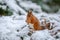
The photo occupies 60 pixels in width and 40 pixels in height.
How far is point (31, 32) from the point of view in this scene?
19.1 feet

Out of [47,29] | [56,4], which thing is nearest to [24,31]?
[47,29]

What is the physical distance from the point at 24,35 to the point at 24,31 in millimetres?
149

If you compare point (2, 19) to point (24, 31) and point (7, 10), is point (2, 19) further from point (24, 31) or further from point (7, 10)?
point (7, 10)

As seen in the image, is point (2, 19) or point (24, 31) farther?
point (2, 19)

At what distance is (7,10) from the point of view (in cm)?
858

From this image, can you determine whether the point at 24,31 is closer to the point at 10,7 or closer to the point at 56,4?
the point at 10,7

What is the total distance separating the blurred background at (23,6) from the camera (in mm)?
→ 8562

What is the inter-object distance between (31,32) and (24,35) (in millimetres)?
177

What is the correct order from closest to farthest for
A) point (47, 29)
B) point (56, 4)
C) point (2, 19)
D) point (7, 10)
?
point (47, 29) < point (2, 19) < point (7, 10) < point (56, 4)

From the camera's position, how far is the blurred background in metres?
8.56

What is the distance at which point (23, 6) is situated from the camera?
1016 cm

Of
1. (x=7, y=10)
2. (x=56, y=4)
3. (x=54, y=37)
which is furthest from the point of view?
(x=56, y=4)

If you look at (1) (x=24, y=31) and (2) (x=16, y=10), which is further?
(2) (x=16, y=10)

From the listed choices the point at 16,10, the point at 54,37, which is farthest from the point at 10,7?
the point at 54,37
